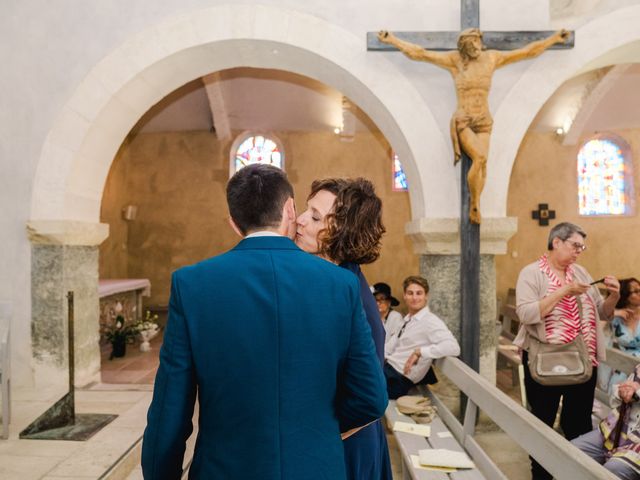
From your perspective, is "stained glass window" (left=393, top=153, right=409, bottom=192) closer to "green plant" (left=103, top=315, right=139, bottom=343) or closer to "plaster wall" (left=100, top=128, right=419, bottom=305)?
"plaster wall" (left=100, top=128, right=419, bottom=305)

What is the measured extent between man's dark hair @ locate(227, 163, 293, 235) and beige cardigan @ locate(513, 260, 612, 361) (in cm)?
220

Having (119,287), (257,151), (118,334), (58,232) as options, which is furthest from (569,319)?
(257,151)

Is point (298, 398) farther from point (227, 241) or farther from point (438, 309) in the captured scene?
point (227, 241)

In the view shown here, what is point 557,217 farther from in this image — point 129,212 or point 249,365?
point 249,365

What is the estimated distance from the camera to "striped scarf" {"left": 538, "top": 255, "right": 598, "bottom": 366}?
9.38ft

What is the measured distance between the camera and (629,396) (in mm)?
2189

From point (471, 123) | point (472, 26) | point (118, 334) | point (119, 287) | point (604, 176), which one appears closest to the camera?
point (471, 123)

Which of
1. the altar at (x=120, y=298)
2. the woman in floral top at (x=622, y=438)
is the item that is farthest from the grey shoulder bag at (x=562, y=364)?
the altar at (x=120, y=298)

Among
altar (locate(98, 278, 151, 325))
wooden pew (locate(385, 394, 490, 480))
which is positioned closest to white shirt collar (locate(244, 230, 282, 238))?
wooden pew (locate(385, 394, 490, 480))

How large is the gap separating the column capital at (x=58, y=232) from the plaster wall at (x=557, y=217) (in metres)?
7.72

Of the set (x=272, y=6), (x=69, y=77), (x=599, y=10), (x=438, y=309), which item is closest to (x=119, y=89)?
(x=69, y=77)

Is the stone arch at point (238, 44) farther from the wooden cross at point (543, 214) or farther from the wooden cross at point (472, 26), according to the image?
the wooden cross at point (543, 214)

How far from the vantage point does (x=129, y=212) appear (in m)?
9.74

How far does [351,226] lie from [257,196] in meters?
0.40
